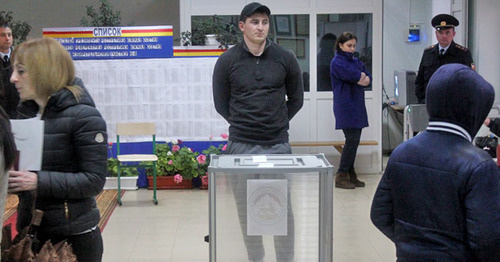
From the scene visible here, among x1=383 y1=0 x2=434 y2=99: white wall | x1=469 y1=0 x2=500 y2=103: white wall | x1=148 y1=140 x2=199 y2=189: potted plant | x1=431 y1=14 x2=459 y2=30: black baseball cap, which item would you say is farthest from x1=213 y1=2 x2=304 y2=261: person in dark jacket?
x1=383 y1=0 x2=434 y2=99: white wall

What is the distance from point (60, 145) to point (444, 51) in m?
4.82

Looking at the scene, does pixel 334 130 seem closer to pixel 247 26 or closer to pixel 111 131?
pixel 111 131

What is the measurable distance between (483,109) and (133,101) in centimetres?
577

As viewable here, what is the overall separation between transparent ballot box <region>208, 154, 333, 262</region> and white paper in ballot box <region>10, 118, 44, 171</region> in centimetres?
65

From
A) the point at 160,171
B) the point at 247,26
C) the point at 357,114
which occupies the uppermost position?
the point at 247,26

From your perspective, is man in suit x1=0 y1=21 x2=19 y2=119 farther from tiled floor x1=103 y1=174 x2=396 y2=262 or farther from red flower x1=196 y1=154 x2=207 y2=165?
red flower x1=196 y1=154 x2=207 y2=165

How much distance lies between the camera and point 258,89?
400cm

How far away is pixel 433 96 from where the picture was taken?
2402 mm

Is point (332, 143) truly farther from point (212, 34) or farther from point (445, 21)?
point (445, 21)

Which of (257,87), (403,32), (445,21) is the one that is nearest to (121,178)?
(445,21)

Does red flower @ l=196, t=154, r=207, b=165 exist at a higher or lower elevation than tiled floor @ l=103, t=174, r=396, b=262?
higher

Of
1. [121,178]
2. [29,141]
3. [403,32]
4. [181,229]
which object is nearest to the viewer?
[29,141]

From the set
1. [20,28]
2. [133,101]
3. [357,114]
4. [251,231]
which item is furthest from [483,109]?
[20,28]

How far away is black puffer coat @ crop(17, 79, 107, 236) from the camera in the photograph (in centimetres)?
265
